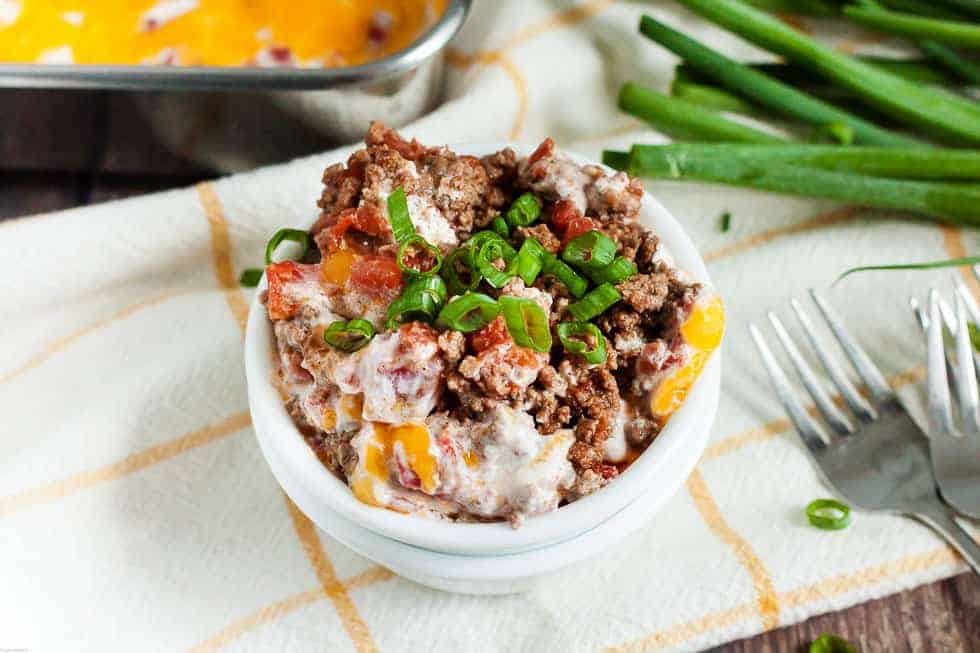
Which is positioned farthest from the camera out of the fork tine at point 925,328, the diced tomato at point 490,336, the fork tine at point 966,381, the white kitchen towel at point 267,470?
the fork tine at point 925,328

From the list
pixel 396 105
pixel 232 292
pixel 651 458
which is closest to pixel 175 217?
pixel 232 292

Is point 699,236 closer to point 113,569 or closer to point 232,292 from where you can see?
point 232,292

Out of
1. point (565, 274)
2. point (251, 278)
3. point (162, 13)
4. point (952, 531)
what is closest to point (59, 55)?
point (162, 13)

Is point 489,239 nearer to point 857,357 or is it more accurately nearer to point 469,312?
point 469,312

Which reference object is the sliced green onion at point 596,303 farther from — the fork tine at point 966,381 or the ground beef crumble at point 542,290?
the fork tine at point 966,381

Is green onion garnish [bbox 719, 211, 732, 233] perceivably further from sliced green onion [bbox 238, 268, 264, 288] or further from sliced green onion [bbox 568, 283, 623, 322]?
sliced green onion [bbox 238, 268, 264, 288]

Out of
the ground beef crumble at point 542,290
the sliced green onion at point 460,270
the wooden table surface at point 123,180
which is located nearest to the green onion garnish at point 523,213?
the ground beef crumble at point 542,290

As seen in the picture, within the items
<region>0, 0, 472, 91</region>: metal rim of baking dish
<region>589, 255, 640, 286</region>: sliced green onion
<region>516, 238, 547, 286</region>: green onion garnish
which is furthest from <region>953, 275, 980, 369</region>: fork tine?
<region>0, 0, 472, 91</region>: metal rim of baking dish
